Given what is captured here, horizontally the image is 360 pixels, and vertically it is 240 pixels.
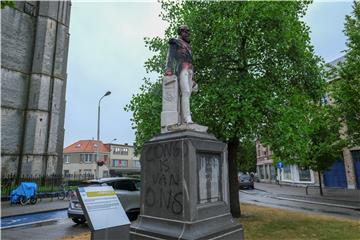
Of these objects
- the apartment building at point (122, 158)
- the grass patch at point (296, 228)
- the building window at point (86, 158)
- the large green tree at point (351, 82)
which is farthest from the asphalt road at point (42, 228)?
the apartment building at point (122, 158)

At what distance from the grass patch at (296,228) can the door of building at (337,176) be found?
2143 cm

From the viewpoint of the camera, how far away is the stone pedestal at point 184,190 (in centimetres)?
525

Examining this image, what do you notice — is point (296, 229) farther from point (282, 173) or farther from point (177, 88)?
point (282, 173)

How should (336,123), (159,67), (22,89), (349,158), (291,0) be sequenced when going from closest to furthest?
1. (291,0)
2. (159,67)
3. (336,123)
4. (349,158)
5. (22,89)

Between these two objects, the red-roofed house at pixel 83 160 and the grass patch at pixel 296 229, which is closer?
the grass patch at pixel 296 229

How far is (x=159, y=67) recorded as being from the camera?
1273 cm

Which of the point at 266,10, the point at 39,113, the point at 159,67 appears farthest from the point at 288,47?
the point at 39,113

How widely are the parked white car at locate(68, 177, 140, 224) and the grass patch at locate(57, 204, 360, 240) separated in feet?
6.00

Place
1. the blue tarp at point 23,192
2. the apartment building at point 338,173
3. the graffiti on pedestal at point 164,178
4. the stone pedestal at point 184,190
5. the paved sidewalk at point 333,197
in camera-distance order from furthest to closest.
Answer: the apartment building at point 338,173 → the paved sidewalk at point 333,197 → the blue tarp at point 23,192 → the graffiti on pedestal at point 164,178 → the stone pedestal at point 184,190

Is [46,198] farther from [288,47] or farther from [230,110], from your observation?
[288,47]

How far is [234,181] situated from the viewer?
1237 centimetres

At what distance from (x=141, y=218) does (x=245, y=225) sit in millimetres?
5553

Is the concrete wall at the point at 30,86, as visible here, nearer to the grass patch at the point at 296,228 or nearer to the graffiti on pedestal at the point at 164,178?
the grass patch at the point at 296,228

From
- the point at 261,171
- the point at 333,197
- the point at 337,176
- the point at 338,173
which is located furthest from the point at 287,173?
the point at 333,197
